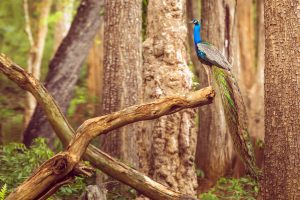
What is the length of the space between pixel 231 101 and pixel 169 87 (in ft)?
3.91

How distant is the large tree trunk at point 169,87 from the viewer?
30.1ft

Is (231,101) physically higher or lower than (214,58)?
lower

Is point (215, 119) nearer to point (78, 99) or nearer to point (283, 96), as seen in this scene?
point (283, 96)

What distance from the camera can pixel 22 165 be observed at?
32.1 feet

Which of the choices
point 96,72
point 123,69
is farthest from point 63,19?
point 123,69

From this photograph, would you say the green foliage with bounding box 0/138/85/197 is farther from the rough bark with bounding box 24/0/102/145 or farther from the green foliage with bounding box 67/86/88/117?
the green foliage with bounding box 67/86/88/117

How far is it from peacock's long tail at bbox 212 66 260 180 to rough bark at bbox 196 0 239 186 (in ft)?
11.9

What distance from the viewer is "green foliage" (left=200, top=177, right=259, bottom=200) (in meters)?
10.7

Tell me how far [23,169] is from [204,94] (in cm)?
424

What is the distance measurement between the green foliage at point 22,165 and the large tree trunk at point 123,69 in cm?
82

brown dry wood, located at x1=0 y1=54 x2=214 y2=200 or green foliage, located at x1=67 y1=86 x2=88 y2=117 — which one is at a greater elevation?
green foliage, located at x1=67 y1=86 x2=88 y2=117

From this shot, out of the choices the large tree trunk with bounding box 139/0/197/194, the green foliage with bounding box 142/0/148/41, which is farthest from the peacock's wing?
the green foliage with bounding box 142/0/148/41

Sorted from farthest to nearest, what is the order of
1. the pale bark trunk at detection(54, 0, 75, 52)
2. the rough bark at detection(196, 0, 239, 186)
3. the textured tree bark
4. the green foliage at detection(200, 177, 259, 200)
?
the pale bark trunk at detection(54, 0, 75, 52)
the rough bark at detection(196, 0, 239, 186)
the green foliage at detection(200, 177, 259, 200)
the textured tree bark

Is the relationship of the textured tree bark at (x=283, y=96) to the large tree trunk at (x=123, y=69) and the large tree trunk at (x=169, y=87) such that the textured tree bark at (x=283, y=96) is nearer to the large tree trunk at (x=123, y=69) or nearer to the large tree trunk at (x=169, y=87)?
the large tree trunk at (x=169, y=87)
